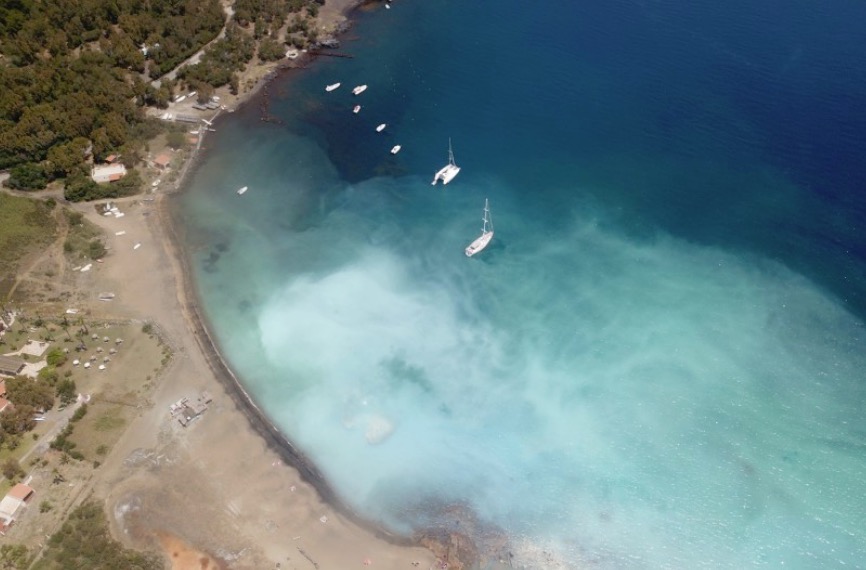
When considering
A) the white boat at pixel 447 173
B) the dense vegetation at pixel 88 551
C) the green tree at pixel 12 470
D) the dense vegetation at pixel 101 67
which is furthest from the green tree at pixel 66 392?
the white boat at pixel 447 173

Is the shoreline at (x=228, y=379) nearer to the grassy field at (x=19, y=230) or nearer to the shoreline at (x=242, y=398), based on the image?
the shoreline at (x=242, y=398)

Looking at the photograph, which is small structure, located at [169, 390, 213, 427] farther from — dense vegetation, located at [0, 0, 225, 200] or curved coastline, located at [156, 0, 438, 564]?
dense vegetation, located at [0, 0, 225, 200]

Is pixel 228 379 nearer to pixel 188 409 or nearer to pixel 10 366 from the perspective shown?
pixel 188 409

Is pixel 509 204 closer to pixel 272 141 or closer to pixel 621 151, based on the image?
pixel 621 151

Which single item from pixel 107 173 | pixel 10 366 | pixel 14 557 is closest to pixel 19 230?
pixel 107 173

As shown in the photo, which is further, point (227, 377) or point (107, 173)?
point (107, 173)
